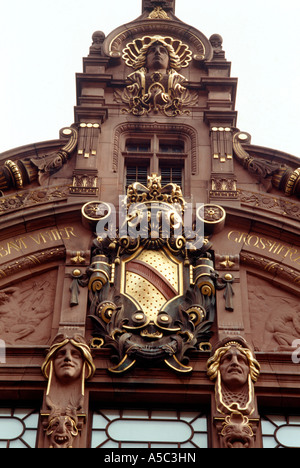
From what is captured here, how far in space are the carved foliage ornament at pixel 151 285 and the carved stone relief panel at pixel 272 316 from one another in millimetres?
1069

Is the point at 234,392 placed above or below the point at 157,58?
below

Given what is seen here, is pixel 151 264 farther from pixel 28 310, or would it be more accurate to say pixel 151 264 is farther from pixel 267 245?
pixel 28 310

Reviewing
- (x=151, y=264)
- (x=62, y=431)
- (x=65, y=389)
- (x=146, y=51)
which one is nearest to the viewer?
(x=62, y=431)

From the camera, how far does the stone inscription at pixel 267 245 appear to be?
25.9 m

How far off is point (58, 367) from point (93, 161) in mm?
6781

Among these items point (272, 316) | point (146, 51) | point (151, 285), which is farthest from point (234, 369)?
point (146, 51)

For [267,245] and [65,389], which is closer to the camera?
[65,389]

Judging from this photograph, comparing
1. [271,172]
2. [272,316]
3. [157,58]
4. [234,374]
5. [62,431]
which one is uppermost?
[157,58]

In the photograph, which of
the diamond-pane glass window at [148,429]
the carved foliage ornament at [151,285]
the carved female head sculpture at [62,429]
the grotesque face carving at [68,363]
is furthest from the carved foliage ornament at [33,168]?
the carved female head sculpture at [62,429]

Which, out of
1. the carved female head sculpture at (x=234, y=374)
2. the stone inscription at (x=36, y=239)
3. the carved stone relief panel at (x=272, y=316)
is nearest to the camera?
the carved female head sculpture at (x=234, y=374)

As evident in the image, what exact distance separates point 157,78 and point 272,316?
27.3 feet

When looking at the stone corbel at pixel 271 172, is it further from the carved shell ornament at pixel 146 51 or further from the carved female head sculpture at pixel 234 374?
the carved female head sculpture at pixel 234 374

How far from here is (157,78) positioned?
98.3ft
